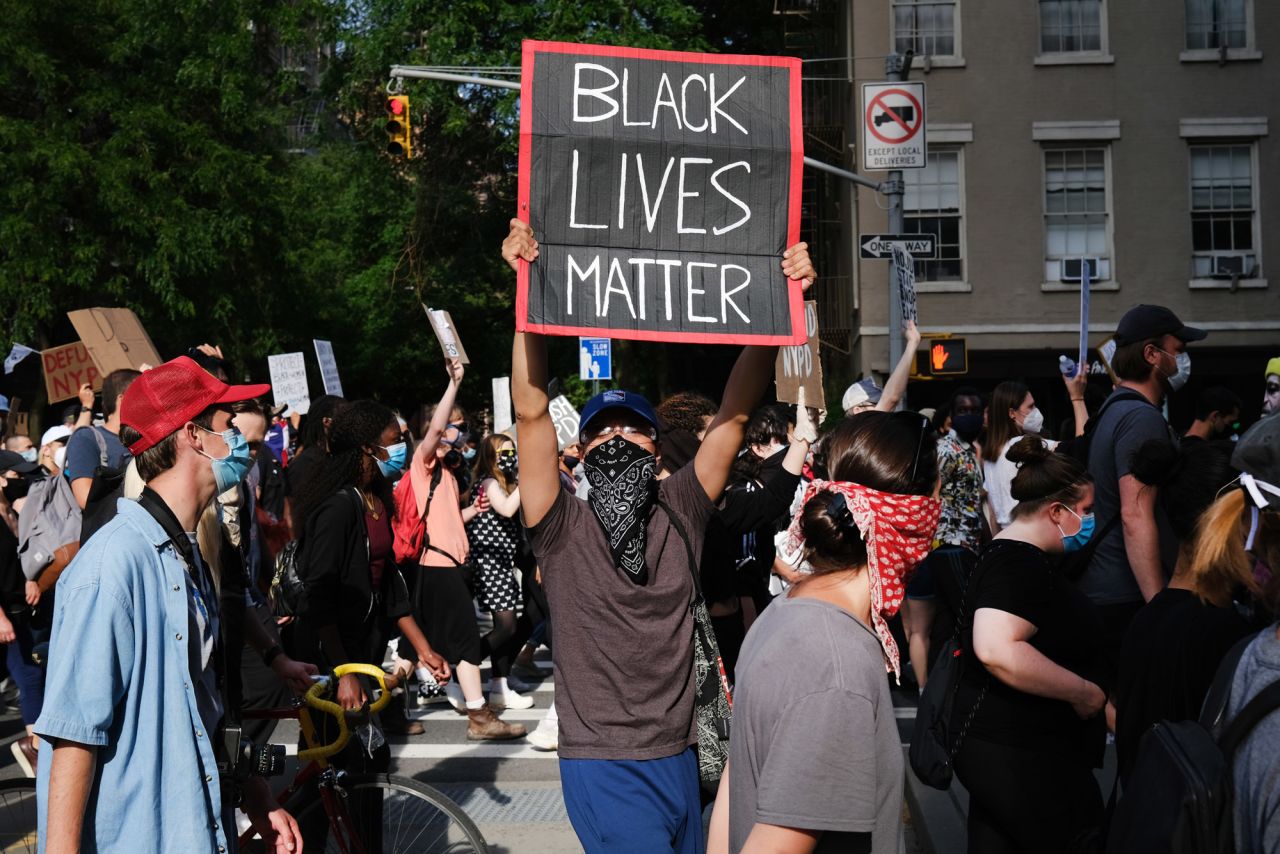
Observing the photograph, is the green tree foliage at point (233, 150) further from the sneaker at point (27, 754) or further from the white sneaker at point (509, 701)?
the sneaker at point (27, 754)

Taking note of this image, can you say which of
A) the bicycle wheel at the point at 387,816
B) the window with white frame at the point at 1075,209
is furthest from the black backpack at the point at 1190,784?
the window with white frame at the point at 1075,209

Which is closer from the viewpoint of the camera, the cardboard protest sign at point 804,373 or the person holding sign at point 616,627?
the person holding sign at point 616,627

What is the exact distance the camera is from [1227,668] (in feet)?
8.64

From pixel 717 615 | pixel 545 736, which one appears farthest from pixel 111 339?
pixel 717 615

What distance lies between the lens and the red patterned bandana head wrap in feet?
9.78

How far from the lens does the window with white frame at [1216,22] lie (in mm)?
24719

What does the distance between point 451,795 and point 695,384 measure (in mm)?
28488

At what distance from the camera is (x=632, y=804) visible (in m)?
3.98

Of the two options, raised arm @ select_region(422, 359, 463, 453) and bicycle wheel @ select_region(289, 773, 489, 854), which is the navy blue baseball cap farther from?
raised arm @ select_region(422, 359, 463, 453)

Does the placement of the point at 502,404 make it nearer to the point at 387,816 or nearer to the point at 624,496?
the point at 387,816

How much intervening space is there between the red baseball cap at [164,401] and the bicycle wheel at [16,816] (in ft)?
6.19

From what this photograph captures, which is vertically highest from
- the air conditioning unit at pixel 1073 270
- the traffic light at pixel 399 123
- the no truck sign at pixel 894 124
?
the traffic light at pixel 399 123

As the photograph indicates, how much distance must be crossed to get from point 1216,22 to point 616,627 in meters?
24.4

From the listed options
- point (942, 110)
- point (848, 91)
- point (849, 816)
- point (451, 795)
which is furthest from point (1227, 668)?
point (848, 91)
